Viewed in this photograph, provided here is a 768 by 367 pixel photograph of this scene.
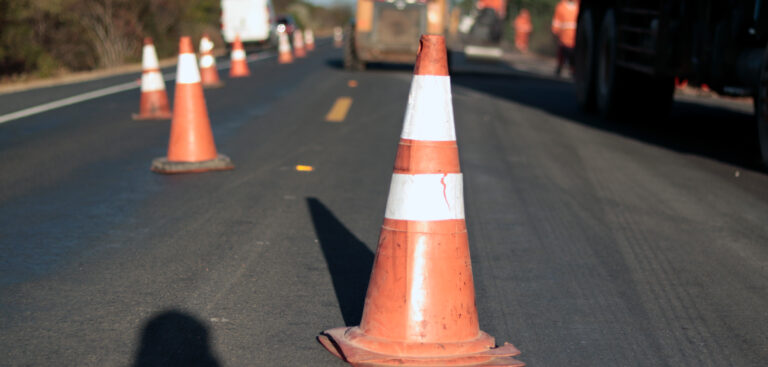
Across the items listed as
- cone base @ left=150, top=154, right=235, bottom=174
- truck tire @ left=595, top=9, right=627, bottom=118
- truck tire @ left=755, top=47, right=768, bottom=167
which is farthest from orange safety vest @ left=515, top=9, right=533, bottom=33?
cone base @ left=150, top=154, right=235, bottom=174

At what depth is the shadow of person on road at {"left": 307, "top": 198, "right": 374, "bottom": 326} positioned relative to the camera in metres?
3.90

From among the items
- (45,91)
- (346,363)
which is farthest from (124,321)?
(45,91)

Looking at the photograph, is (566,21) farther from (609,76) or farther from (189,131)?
(189,131)

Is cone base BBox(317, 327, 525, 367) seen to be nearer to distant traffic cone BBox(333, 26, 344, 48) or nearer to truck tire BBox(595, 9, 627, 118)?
truck tire BBox(595, 9, 627, 118)

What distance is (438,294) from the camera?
329 cm

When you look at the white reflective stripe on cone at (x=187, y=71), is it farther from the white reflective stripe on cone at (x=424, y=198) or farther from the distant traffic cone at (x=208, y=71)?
the distant traffic cone at (x=208, y=71)

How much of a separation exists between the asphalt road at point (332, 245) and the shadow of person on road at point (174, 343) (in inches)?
0.4

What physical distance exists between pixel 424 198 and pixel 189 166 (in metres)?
4.18

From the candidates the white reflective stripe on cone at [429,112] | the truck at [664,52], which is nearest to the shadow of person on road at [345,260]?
the white reflective stripe on cone at [429,112]

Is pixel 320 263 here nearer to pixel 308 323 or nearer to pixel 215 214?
pixel 308 323

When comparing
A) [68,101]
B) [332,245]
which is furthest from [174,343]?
[68,101]

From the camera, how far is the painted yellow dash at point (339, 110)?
36.0 ft

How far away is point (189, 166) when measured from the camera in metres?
7.18

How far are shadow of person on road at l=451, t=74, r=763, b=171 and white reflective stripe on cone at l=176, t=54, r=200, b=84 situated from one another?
189 inches
